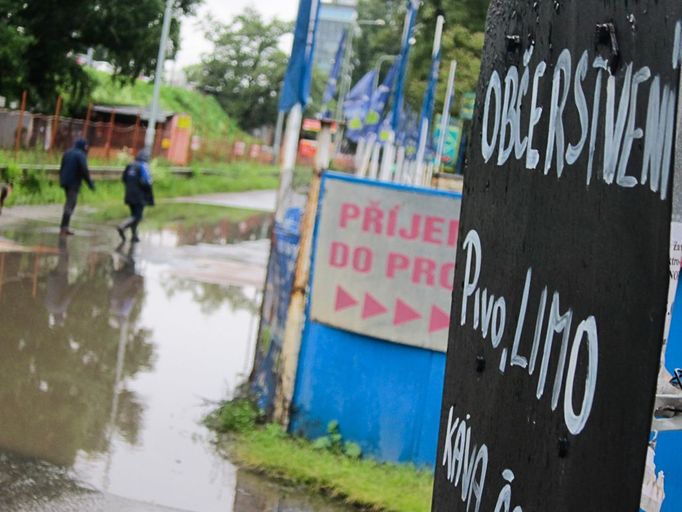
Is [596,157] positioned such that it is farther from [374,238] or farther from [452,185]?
[452,185]

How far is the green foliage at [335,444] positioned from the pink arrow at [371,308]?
2.43ft

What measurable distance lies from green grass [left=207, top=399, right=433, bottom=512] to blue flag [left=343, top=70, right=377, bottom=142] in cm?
1958

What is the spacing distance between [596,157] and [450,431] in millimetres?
741

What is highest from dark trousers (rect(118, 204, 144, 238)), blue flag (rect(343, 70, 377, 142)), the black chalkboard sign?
blue flag (rect(343, 70, 377, 142))

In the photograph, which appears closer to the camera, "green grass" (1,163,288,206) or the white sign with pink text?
the white sign with pink text

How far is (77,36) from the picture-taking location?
34.0 metres

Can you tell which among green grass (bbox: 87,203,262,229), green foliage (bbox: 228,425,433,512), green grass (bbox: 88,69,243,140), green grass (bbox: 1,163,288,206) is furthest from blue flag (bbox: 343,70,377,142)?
green grass (bbox: 88,69,243,140)

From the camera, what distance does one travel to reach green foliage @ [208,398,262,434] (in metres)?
7.70

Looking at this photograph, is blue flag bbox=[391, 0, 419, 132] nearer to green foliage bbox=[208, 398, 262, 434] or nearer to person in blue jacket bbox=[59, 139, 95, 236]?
person in blue jacket bbox=[59, 139, 95, 236]

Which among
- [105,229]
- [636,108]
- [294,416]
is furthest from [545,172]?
[105,229]

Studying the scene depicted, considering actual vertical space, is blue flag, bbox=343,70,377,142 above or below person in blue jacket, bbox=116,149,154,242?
above

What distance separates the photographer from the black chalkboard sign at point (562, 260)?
1.51 meters

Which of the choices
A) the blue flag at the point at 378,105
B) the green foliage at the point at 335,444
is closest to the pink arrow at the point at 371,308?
the green foliage at the point at 335,444

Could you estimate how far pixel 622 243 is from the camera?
1.56m
